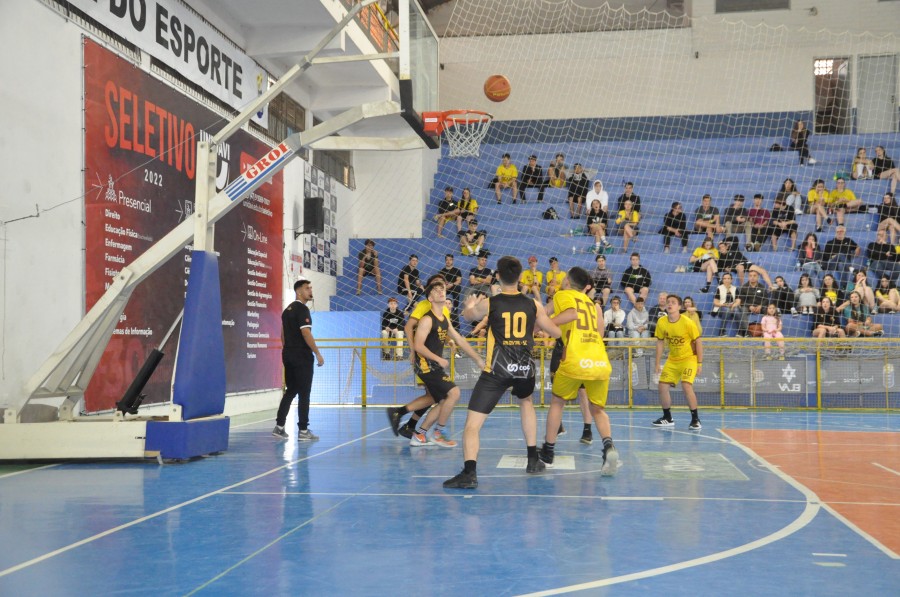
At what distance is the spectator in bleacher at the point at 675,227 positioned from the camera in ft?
Answer: 81.9

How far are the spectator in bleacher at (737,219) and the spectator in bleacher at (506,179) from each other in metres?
6.37

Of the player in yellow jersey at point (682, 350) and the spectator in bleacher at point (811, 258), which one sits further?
the spectator in bleacher at point (811, 258)

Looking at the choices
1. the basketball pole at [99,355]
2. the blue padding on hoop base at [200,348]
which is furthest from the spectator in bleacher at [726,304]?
the blue padding on hoop base at [200,348]

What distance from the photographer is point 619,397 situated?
19625mm

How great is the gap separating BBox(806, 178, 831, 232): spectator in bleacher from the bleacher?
0.27 meters

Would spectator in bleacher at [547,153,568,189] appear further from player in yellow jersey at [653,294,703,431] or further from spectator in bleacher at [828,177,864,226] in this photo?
player in yellow jersey at [653,294,703,431]

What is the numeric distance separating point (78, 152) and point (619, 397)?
487 inches

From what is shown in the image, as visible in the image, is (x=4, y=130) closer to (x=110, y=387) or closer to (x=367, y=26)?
(x=110, y=387)

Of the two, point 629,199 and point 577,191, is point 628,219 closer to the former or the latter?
point 629,199

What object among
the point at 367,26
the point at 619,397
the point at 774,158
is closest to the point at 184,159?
the point at 367,26

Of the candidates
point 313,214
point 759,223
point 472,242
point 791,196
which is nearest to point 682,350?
point 313,214

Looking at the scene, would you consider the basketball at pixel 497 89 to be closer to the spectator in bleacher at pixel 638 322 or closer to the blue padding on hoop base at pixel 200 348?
the spectator in bleacher at pixel 638 322

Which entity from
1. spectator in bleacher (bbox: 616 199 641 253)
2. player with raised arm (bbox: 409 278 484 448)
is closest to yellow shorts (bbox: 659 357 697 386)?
player with raised arm (bbox: 409 278 484 448)

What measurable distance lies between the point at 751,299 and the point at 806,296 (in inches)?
53.4
